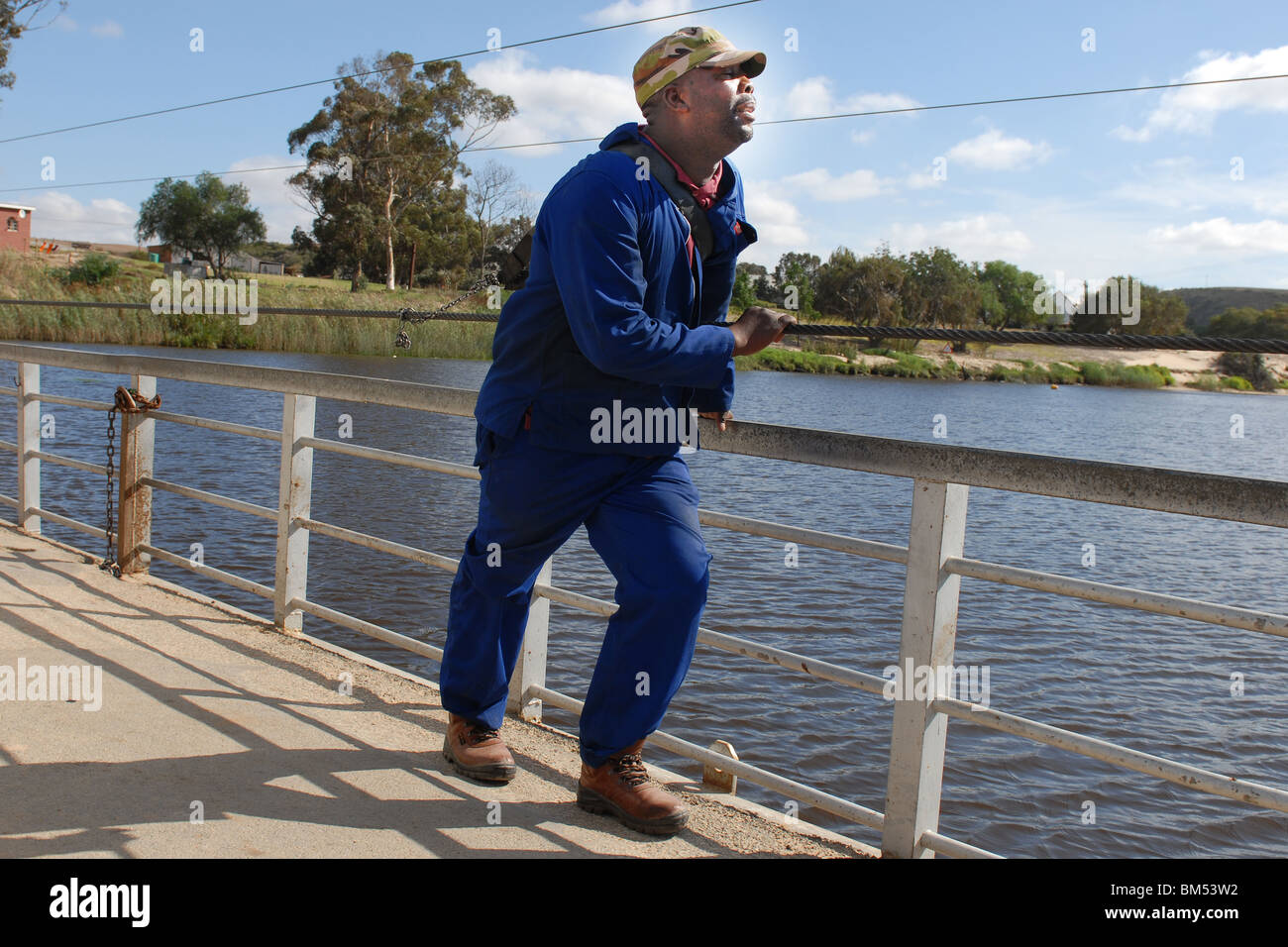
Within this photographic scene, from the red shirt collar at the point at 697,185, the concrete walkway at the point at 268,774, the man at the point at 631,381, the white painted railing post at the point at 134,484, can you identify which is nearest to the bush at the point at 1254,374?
the white painted railing post at the point at 134,484

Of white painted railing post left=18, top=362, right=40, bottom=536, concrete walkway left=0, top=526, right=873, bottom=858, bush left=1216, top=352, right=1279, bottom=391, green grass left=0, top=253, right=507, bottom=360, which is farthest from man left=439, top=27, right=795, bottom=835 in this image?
bush left=1216, top=352, right=1279, bottom=391

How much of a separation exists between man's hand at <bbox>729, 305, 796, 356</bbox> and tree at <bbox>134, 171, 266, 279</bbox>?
90182mm

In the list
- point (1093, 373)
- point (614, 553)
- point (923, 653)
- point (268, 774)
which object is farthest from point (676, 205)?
point (1093, 373)

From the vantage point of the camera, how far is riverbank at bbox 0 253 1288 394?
3397 cm

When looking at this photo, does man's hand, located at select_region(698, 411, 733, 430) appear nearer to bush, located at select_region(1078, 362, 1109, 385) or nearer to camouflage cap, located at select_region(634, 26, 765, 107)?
camouflage cap, located at select_region(634, 26, 765, 107)

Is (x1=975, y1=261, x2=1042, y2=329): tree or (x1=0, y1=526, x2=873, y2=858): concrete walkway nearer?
(x1=0, y1=526, x2=873, y2=858): concrete walkway

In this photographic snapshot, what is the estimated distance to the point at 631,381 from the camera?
2.63 meters

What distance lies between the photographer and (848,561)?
12859 millimetres

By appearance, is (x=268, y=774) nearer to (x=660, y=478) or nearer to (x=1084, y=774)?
(x=660, y=478)

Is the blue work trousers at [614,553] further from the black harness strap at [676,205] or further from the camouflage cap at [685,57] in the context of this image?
the camouflage cap at [685,57]

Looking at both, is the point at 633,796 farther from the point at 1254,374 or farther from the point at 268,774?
the point at 1254,374

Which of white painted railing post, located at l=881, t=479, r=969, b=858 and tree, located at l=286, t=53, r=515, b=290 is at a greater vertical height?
tree, located at l=286, t=53, r=515, b=290

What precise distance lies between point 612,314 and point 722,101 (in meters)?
0.56
